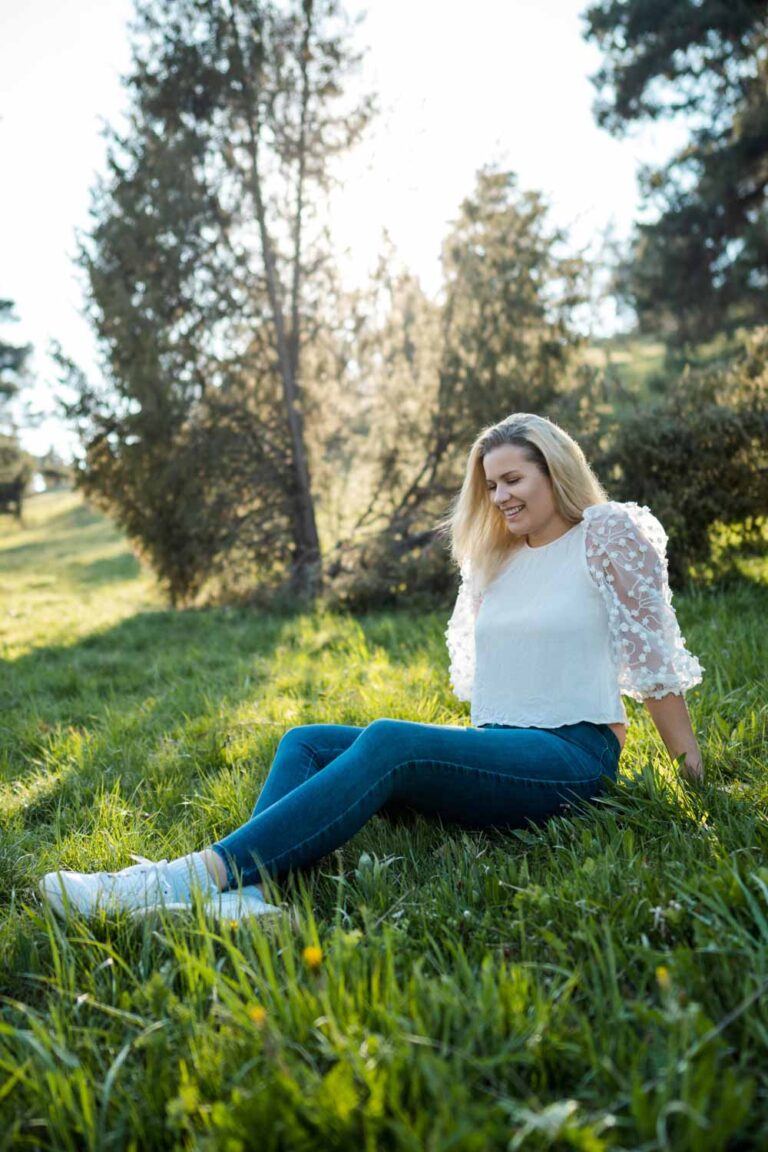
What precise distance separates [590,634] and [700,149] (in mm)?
14313

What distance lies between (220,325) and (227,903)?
8396 millimetres

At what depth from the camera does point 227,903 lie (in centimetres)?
228

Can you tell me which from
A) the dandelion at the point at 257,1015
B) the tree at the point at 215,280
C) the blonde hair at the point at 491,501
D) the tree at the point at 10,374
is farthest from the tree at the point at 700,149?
the tree at the point at 10,374

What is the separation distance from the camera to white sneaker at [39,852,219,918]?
229 cm

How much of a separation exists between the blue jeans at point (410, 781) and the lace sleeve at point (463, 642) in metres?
0.77

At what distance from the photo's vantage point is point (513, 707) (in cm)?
301

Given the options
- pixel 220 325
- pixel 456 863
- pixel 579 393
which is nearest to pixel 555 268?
pixel 579 393

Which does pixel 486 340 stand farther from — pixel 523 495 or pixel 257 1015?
pixel 257 1015

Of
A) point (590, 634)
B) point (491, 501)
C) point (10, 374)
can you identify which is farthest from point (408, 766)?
point (10, 374)

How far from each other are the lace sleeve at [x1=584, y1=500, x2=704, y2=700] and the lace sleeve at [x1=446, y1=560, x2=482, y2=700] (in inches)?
28.9

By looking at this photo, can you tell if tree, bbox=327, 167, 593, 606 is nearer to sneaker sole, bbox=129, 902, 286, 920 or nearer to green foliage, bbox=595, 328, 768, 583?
green foliage, bbox=595, 328, 768, 583

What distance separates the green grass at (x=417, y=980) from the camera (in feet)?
4.57

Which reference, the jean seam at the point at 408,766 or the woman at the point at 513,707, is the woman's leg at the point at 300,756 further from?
the jean seam at the point at 408,766

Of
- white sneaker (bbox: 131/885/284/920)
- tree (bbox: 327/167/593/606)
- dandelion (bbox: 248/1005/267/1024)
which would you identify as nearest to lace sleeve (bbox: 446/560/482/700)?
white sneaker (bbox: 131/885/284/920)
